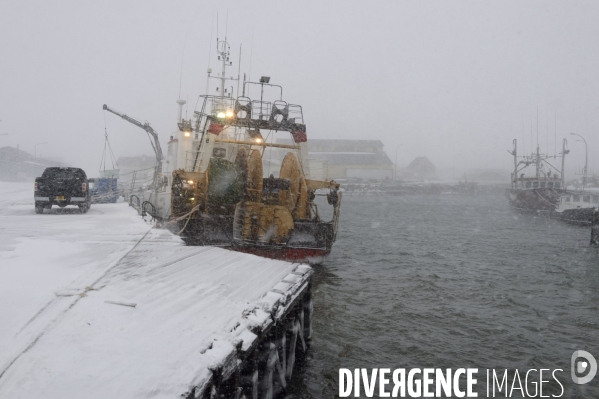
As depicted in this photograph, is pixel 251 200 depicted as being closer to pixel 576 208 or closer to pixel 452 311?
pixel 452 311

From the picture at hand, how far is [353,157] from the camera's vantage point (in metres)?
98.9

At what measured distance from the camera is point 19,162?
66.8m

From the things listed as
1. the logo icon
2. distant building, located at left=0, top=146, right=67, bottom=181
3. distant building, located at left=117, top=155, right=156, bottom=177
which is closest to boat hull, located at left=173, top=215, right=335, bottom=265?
the logo icon

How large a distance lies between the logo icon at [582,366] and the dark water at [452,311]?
12 cm

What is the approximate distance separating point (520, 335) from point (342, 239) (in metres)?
15.1

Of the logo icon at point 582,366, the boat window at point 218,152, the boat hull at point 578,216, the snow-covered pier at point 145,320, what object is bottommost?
the logo icon at point 582,366

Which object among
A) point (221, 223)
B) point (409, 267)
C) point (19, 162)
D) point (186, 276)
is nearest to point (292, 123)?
point (221, 223)

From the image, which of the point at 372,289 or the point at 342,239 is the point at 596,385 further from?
the point at 342,239

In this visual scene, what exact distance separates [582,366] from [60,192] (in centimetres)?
1683

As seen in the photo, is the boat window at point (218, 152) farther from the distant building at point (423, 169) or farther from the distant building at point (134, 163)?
the distant building at point (423, 169)

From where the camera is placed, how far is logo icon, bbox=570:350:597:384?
7504 mm

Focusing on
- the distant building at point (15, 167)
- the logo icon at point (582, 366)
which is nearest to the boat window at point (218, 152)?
the logo icon at point (582, 366)

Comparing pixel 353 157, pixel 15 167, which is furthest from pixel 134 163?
pixel 353 157

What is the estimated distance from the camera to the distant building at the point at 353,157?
93.6 m
